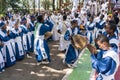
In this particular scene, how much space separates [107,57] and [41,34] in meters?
5.15

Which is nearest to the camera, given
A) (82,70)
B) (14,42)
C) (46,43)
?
(82,70)

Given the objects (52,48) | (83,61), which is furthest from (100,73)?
(52,48)

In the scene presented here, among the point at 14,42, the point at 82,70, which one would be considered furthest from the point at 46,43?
the point at 82,70

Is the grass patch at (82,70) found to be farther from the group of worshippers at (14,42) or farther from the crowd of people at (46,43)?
the group of worshippers at (14,42)

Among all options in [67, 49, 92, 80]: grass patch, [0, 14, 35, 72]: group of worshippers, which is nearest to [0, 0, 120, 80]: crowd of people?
[0, 14, 35, 72]: group of worshippers

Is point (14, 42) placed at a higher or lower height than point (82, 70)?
higher

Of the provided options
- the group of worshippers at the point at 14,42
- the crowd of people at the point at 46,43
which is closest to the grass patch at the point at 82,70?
the crowd of people at the point at 46,43

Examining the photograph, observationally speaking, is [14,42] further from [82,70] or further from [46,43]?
[82,70]

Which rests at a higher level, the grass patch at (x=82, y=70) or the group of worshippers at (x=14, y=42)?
the group of worshippers at (x=14, y=42)

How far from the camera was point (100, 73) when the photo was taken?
199 inches

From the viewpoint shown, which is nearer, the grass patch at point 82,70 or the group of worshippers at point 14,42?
the grass patch at point 82,70

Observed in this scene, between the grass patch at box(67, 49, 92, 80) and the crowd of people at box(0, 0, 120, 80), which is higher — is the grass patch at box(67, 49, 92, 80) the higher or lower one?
the lower one

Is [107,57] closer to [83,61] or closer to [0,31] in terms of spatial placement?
[0,31]

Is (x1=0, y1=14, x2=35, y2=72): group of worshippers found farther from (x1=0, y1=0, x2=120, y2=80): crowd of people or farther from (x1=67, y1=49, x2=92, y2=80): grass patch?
(x1=67, y1=49, x2=92, y2=80): grass patch
